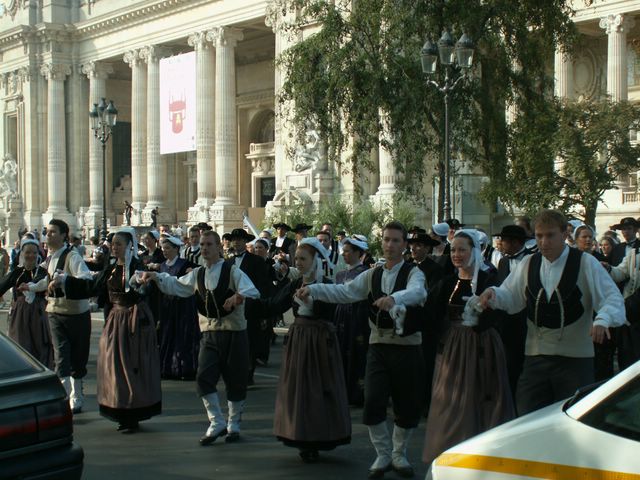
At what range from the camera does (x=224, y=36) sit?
151 feet

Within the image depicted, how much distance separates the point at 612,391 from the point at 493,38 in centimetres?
1561

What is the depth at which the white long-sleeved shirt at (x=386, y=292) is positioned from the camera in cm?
732

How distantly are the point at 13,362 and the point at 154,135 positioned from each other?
4537cm

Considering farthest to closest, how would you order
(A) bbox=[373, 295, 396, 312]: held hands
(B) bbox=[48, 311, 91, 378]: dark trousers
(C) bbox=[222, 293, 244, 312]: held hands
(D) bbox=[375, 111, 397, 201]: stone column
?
1. (D) bbox=[375, 111, 397, 201]: stone column
2. (B) bbox=[48, 311, 91, 378]: dark trousers
3. (C) bbox=[222, 293, 244, 312]: held hands
4. (A) bbox=[373, 295, 396, 312]: held hands

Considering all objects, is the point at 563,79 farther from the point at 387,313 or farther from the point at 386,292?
the point at 387,313

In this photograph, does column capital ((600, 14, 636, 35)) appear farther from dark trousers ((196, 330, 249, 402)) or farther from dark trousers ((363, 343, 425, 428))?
dark trousers ((363, 343, 425, 428))

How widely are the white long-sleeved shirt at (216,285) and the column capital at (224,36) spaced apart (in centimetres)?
3825

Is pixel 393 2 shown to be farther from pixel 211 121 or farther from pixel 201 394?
pixel 211 121

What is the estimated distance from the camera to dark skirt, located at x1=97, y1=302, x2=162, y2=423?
9211mm

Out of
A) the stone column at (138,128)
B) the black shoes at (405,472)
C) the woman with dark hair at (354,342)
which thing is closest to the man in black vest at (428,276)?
the woman with dark hair at (354,342)

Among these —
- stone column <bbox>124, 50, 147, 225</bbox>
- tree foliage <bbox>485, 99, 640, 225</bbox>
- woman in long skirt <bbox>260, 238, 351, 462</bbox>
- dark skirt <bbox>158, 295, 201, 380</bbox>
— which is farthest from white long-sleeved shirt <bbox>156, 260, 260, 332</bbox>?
stone column <bbox>124, 50, 147, 225</bbox>

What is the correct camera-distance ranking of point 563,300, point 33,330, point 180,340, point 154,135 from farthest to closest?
point 154,135 < point 180,340 < point 33,330 < point 563,300

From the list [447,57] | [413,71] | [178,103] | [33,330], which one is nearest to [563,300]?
[33,330]

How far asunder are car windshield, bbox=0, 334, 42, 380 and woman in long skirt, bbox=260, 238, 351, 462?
2.60m
